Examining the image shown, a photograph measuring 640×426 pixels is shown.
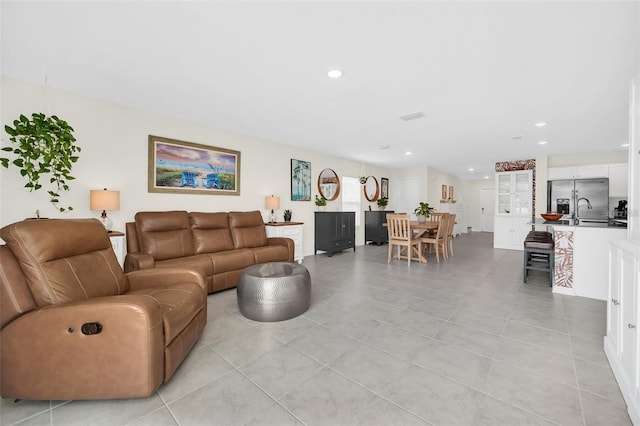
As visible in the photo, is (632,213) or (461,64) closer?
(632,213)

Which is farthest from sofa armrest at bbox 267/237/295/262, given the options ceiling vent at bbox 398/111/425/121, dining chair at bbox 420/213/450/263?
dining chair at bbox 420/213/450/263

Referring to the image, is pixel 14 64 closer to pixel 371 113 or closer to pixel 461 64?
pixel 371 113

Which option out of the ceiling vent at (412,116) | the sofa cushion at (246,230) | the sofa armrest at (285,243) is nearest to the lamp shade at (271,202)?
the sofa cushion at (246,230)

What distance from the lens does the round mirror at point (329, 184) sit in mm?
6340

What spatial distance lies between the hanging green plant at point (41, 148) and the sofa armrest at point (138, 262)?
92 centimetres

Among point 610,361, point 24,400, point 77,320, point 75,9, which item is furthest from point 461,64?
point 24,400

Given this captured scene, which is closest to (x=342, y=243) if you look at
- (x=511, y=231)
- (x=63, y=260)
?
(x=511, y=231)

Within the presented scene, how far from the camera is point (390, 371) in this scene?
177cm

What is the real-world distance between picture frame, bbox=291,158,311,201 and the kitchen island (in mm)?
4228

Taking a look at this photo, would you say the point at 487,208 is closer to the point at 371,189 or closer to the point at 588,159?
the point at 588,159

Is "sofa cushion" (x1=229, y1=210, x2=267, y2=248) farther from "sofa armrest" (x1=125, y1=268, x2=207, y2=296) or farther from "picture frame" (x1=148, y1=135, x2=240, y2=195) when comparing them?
"sofa armrest" (x1=125, y1=268, x2=207, y2=296)

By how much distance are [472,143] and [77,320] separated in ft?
20.0

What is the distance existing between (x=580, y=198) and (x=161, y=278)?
8.18 m

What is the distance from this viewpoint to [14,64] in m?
2.46
